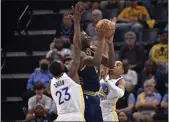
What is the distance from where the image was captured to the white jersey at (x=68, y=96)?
320 inches

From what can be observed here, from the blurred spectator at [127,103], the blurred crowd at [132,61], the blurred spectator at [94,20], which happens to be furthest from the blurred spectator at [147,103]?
the blurred spectator at [94,20]

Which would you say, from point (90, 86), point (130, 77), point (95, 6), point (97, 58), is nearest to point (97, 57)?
point (97, 58)

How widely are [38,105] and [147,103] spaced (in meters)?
2.21

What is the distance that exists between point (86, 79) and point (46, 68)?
20.0ft

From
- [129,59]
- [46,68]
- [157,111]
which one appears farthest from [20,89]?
[157,111]

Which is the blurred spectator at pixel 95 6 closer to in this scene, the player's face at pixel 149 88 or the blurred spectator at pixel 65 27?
the blurred spectator at pixel 65 27

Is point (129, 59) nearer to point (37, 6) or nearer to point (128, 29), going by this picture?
point (128, 29)

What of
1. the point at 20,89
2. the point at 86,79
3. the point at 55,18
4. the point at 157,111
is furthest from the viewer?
the point at 55,18

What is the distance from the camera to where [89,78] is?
26.8ft

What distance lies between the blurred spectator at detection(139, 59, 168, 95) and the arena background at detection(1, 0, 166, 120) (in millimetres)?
1163

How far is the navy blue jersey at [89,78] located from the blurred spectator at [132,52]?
6079 millimetres

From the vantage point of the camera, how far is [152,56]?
568 inches

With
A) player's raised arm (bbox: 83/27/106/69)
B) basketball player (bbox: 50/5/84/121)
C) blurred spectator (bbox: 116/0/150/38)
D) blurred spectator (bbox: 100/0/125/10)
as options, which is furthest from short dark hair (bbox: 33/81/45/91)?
player's raised arm (bbox: 83/27/106/69)

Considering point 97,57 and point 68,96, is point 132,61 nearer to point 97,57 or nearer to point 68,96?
point 68,96
